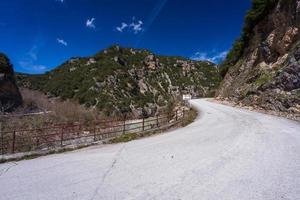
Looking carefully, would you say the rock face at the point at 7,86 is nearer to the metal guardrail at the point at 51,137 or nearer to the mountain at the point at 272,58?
the metal guardrail at the point at 51,137

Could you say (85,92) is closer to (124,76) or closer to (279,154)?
(124,76)

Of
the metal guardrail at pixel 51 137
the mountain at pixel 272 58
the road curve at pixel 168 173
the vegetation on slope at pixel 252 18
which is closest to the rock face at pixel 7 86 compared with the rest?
the metal guardrail at pixel 51 137

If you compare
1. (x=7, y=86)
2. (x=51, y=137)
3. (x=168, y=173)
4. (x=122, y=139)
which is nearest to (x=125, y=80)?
(x=7, y=86)

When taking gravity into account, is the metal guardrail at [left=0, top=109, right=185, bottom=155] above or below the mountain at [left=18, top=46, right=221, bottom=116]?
below

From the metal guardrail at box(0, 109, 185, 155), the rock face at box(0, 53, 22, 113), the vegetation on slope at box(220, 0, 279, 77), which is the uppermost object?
the vegetation on slope at box(220, 0, 279, 77)

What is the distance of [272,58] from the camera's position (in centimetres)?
2877

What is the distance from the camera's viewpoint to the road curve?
545 centimetres

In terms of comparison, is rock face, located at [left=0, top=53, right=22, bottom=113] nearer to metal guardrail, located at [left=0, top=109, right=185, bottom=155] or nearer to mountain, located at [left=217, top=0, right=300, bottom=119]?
metal guardrail, located at [left=0, top=109, right=185, bottom=155]

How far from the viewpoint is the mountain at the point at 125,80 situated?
77812mm

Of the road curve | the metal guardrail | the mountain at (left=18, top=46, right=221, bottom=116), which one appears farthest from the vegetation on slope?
the road curve

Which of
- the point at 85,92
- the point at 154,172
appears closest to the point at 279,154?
the point at 154,172

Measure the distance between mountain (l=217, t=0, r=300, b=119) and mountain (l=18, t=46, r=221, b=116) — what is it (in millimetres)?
24010

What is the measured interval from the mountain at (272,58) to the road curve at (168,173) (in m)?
10.9

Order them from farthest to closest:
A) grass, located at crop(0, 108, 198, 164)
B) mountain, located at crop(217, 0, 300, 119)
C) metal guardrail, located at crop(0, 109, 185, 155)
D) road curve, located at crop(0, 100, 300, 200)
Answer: mountain, located at crop(217, 0, 300, 119)
metal guardrail, located at crop(0, 109, 185, 155)
grass, located at crop(0, 108, 198, 164)
road curve, located at crop(0, 100, 300, 200)
